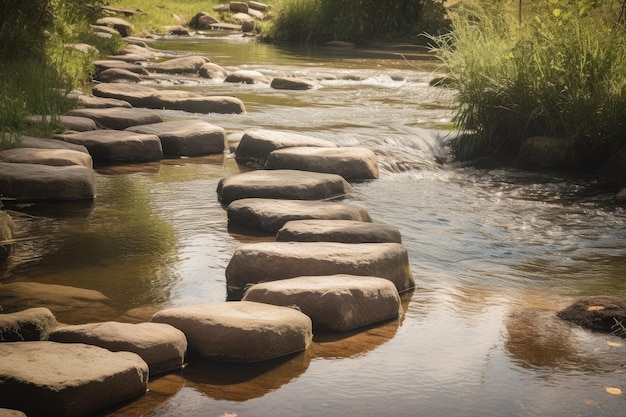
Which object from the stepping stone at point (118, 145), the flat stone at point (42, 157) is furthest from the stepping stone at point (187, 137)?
the flat stone at point (42, 157)

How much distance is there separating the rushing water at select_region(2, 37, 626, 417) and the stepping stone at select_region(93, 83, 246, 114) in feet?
2.15

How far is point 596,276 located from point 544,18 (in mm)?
4427

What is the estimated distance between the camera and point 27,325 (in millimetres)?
3598

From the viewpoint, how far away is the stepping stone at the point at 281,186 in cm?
607

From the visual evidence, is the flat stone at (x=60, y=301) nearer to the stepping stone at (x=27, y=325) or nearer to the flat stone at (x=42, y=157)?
the stepping stone at (x=27, y=325)

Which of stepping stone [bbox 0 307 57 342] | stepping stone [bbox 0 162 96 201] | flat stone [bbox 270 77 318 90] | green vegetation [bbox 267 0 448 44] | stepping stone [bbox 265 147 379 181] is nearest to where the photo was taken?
stepping stone [bbox 0 307 57 342]

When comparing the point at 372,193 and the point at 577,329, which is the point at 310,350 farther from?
the point at 372,193

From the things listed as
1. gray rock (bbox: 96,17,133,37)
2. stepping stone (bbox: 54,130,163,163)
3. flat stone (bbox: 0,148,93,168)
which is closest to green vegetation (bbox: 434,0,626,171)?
stepping stone (bbox: 54,130,163,163)

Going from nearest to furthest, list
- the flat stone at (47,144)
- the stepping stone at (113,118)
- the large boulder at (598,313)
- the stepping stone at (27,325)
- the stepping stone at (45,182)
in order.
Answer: the stepping stone at (27,325)
the large boulder at (598,313)
the stepping stone at (45,182)
the flat stone at (47,144)
the stepping stone at (113,118)

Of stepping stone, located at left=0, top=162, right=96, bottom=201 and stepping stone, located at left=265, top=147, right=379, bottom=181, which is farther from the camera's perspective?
stepping stone, located at left=265, top=147, right=379, bottom=181

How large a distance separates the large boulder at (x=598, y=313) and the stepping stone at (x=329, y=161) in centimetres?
303

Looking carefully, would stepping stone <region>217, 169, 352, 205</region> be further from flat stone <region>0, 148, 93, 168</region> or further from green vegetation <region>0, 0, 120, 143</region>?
green vegetation <region>0, 0, 120, 143</region>

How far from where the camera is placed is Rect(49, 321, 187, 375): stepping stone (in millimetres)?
3457

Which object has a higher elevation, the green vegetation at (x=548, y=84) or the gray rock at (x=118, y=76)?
the green vegetation at (x=548, y=84)
